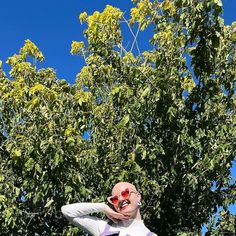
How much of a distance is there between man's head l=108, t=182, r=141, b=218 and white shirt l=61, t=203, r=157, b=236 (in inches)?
2.5

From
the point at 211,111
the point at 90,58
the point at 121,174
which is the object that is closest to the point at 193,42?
the point at 211,111

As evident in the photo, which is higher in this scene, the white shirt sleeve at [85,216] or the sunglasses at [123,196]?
the sunglasses at [123,196]

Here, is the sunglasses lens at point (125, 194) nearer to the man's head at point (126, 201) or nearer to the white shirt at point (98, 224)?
the man's head at point (126, 201)

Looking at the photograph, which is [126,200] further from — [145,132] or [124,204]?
[145,132]

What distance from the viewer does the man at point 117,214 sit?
3084mm

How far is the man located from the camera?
308 centimetres

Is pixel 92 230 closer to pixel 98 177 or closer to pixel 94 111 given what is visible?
pixel 98 177

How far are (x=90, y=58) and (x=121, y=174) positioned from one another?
2509mm

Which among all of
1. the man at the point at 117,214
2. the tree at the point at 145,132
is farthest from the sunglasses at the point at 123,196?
the tree at the point at 145,132

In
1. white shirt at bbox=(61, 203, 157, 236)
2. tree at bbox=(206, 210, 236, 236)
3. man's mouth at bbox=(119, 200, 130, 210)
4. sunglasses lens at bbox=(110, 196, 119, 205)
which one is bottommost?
white shirt at bbox=(61, 203, 157, 236)

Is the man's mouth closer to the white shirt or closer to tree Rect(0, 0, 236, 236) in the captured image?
the white shirt

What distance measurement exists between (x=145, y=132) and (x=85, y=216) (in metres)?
3.49

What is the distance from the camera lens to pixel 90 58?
25.9 ft

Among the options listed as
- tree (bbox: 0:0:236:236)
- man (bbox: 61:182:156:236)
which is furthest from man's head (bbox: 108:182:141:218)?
tree (bbox: 0:0:236:236)
